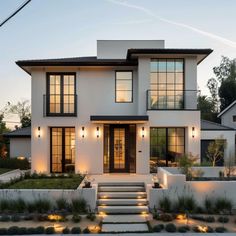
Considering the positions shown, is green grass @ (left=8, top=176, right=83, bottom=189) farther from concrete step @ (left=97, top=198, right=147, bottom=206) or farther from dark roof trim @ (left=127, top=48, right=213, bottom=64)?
dark roof trim @ (left=127, top=48, right=213, bottom=64)

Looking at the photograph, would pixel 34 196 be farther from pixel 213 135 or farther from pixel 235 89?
pixel 235 89

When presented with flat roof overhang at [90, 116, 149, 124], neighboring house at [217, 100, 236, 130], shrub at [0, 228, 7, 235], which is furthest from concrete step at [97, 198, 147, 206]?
neighboring house at [217, 100, 236, 130]

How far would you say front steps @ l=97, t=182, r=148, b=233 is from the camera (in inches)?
361

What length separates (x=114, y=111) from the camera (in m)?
17.0

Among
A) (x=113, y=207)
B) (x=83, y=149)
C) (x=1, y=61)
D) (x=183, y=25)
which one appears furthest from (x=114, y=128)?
(x=1, y=61)

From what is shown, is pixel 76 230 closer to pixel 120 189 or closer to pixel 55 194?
pixel 55 194

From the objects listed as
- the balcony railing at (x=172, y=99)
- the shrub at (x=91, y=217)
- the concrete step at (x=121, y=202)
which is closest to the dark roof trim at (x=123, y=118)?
the balcony railing at (x=172, y=99)

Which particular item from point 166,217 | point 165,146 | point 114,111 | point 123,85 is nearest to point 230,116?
point 165,146

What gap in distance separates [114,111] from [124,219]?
26.3 ft

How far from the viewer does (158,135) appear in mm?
16453

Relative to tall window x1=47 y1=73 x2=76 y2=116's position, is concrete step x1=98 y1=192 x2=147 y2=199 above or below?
below

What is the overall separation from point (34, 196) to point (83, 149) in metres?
6.30

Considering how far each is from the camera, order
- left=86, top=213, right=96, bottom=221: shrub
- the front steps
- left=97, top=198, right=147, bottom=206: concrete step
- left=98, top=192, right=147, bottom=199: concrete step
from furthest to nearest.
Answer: left=98, top=192, right=147, bottom=199: concrete step < left=97, top=198, right=147, bottom=206: concrete step < left=86, top=213, right=96, bottom=221: shrub < the front steps

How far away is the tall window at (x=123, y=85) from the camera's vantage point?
17.1 m
